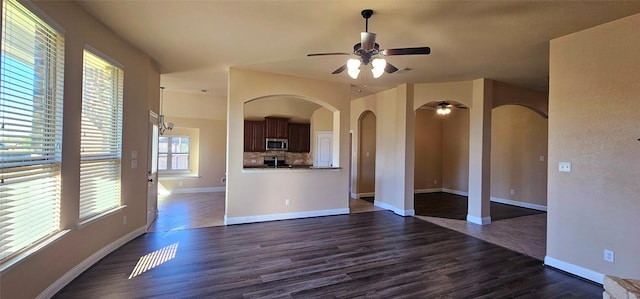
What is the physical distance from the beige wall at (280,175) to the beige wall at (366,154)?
1.98 metres

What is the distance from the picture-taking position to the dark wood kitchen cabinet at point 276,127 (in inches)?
341

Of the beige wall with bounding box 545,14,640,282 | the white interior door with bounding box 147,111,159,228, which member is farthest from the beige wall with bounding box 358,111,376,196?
the white interior door with bounding box 147,111,159,228

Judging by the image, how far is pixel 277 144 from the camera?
8844mm

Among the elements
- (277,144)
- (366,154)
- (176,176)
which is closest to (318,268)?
(366,154)

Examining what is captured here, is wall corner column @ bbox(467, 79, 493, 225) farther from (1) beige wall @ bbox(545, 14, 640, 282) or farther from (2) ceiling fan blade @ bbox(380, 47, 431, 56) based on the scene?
(2) ceiling fan blade @ bbox(380, 47, 431, 56)

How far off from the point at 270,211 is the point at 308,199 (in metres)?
0.76

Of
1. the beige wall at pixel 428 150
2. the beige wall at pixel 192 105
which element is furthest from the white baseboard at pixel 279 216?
the beige wall at pixel 192 105

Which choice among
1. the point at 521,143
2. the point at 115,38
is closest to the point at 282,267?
the point at 115,38

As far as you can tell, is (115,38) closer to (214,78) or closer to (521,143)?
(214,78)

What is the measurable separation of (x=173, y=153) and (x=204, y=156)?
3.55 ft

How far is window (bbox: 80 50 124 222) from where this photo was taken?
9.89 ft

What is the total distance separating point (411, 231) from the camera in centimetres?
459

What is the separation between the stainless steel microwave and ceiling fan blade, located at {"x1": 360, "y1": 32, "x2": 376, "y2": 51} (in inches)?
252

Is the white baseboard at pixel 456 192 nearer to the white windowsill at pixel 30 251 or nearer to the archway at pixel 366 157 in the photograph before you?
the archway at pixel 366 157
